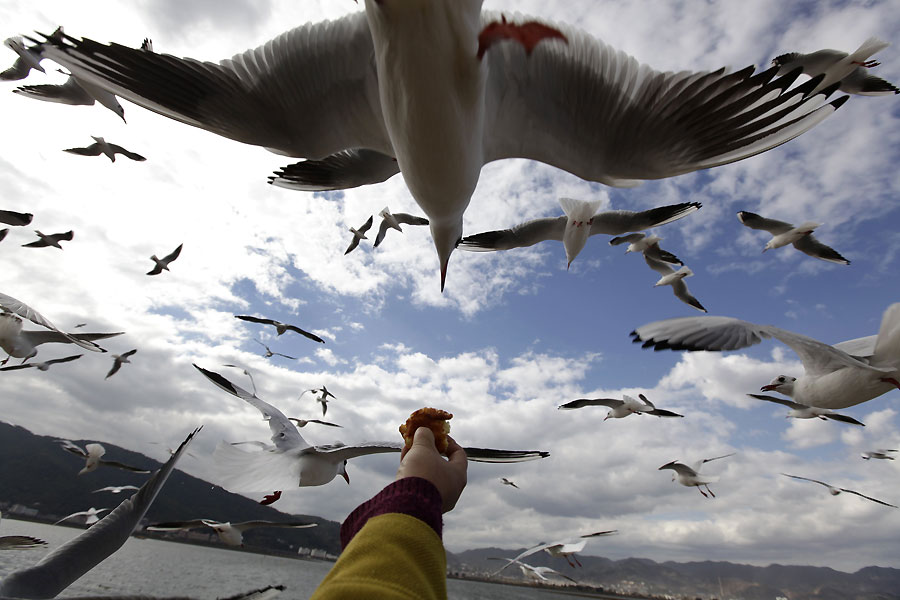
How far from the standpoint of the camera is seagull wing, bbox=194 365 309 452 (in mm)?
3065

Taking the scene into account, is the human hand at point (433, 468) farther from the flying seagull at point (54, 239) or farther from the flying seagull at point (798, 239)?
the flying seagull at point (54, 239)

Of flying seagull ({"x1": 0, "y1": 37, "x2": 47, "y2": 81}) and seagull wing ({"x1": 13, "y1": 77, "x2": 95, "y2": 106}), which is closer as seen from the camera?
seagull wing ({"x1": 13, "y1": 77, "x2": 95, "y2": 106})

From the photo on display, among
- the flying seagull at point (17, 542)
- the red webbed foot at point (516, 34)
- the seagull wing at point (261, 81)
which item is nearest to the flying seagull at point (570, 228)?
the seagull wing at point (261, 81)

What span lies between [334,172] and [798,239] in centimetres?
835

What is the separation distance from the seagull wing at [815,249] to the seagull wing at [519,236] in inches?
183

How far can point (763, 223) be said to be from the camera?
8.88m

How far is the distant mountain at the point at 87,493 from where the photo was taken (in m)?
74.7

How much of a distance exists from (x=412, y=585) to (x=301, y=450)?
7.85ft

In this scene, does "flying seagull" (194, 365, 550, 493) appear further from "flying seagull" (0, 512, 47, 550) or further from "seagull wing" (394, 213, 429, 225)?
"seagull wing" (394, 213, 429, 225)

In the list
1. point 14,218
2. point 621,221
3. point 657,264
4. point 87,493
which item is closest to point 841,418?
point 657,264

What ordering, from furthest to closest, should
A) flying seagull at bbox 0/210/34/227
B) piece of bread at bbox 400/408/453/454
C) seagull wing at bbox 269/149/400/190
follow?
flying seagull at bbox 0/210/34/227
seagull wing at bbox 269/149/400/190
piece of bread at bbox 400/408/453/454

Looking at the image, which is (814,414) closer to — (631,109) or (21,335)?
(631,109)

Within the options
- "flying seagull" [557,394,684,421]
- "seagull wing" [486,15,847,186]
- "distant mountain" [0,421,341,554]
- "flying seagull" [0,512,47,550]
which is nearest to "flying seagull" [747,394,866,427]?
"flying seagull" [557,394,684,421]

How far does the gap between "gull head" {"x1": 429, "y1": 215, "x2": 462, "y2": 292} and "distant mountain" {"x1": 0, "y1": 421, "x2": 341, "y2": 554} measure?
72.8 metres
